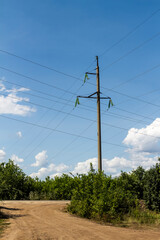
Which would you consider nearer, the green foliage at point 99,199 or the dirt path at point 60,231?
the dirt path at point 60,231

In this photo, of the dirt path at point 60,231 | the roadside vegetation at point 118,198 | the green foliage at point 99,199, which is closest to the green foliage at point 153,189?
the roadside vegetation at point 118,198

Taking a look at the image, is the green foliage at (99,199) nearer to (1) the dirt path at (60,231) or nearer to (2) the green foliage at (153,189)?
(2) the green foliage at (153,189)

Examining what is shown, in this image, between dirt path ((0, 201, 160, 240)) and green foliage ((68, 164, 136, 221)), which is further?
green foliage ((68, 164, 136, 221))

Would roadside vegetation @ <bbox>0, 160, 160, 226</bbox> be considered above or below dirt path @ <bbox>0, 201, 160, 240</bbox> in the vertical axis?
above

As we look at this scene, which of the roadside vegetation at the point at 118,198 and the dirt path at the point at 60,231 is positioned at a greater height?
the roadside vegetation at the point at 118,198

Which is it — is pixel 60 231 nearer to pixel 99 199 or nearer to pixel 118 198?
pixel 99 199

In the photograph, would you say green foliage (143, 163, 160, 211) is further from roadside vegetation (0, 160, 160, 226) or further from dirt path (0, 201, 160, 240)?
dirt path (0, 201, 160, 240)

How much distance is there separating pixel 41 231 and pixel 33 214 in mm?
4664

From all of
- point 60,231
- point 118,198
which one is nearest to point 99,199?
point 118,198

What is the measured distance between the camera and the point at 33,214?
14570mm

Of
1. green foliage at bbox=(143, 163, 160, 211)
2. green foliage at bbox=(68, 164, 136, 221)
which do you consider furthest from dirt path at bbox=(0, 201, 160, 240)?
green foliage at bbox=(143, 163, 160, 211)

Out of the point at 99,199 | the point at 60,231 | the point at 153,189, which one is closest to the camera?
the point at 60,231

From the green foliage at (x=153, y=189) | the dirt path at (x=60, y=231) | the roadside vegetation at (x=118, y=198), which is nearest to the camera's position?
the dirt path at (x=60, y=231)

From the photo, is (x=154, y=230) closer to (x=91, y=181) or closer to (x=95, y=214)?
(x=95, y=214)
